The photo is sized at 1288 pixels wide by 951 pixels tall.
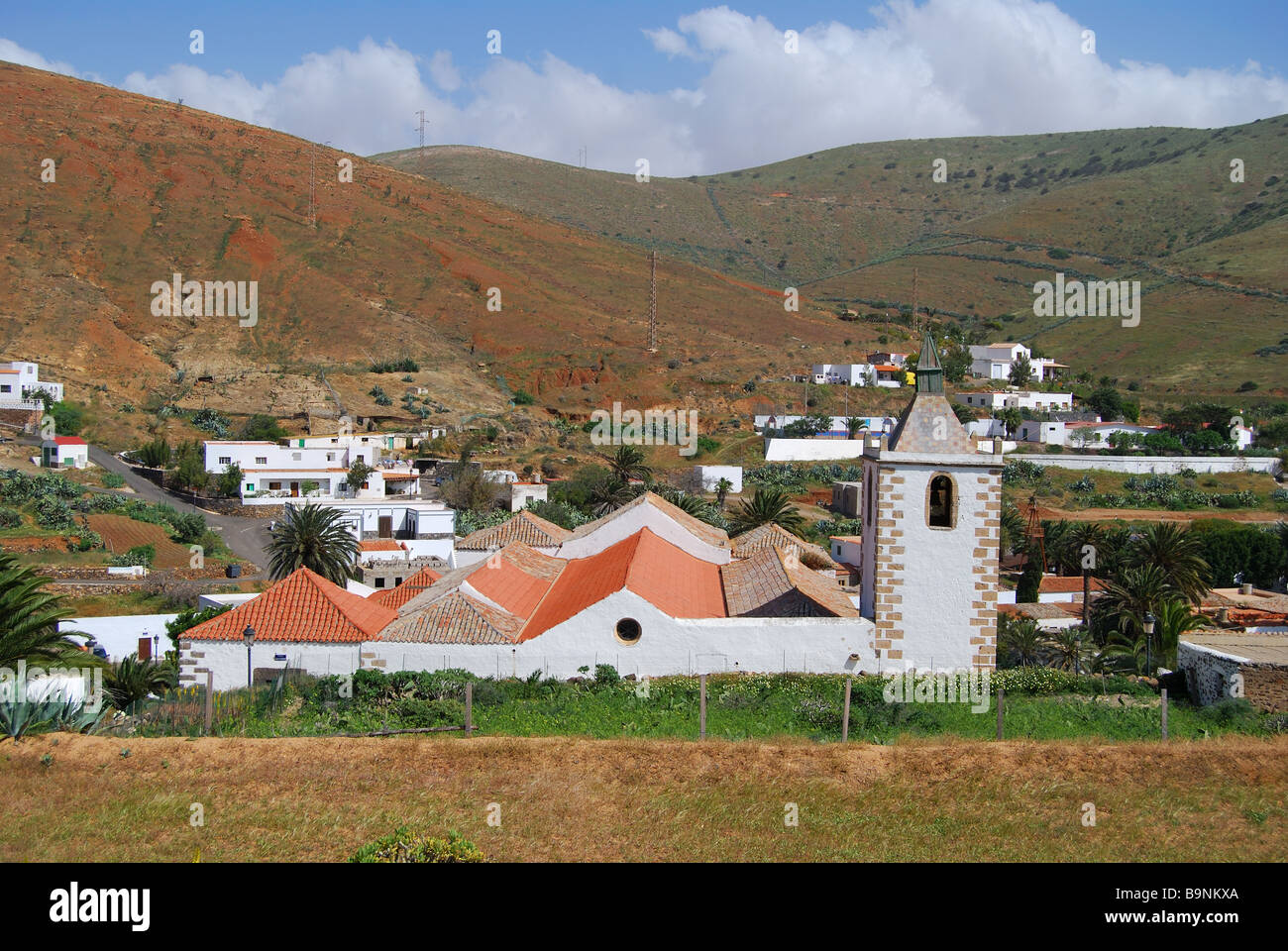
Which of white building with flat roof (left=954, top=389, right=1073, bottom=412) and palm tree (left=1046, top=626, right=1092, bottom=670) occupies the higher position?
white building with flat roof (left=954, top=389, right=1073, bottom=412)

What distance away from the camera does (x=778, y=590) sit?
66.2ft

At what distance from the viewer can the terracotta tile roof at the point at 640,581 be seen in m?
19.1

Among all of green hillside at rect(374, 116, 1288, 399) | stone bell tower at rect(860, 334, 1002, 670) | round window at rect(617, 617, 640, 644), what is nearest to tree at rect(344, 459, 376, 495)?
round window at rect(617, 617, 640, 644)

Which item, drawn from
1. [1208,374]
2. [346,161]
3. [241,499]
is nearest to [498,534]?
[241,499]

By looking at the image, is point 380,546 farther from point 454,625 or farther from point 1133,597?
point 1133,597

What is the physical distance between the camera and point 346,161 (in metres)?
102

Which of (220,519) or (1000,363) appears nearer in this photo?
(220,519)

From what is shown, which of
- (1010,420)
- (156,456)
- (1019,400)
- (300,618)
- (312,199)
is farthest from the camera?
(312,199)

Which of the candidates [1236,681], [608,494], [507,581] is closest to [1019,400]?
[608,494]

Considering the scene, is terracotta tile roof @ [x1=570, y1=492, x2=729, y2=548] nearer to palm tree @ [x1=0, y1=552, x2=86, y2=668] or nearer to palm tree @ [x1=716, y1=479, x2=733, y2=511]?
palm tree @ [x1=0, y1=552, x2=86, y2=668]

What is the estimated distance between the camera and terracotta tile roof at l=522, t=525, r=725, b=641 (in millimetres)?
19062

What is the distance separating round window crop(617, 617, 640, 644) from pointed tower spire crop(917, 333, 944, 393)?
5.86 meters

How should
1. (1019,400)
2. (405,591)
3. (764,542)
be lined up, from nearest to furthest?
1. (405,591)
2. (764,542)
3. (1019,400)

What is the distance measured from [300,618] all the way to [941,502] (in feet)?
36.5
